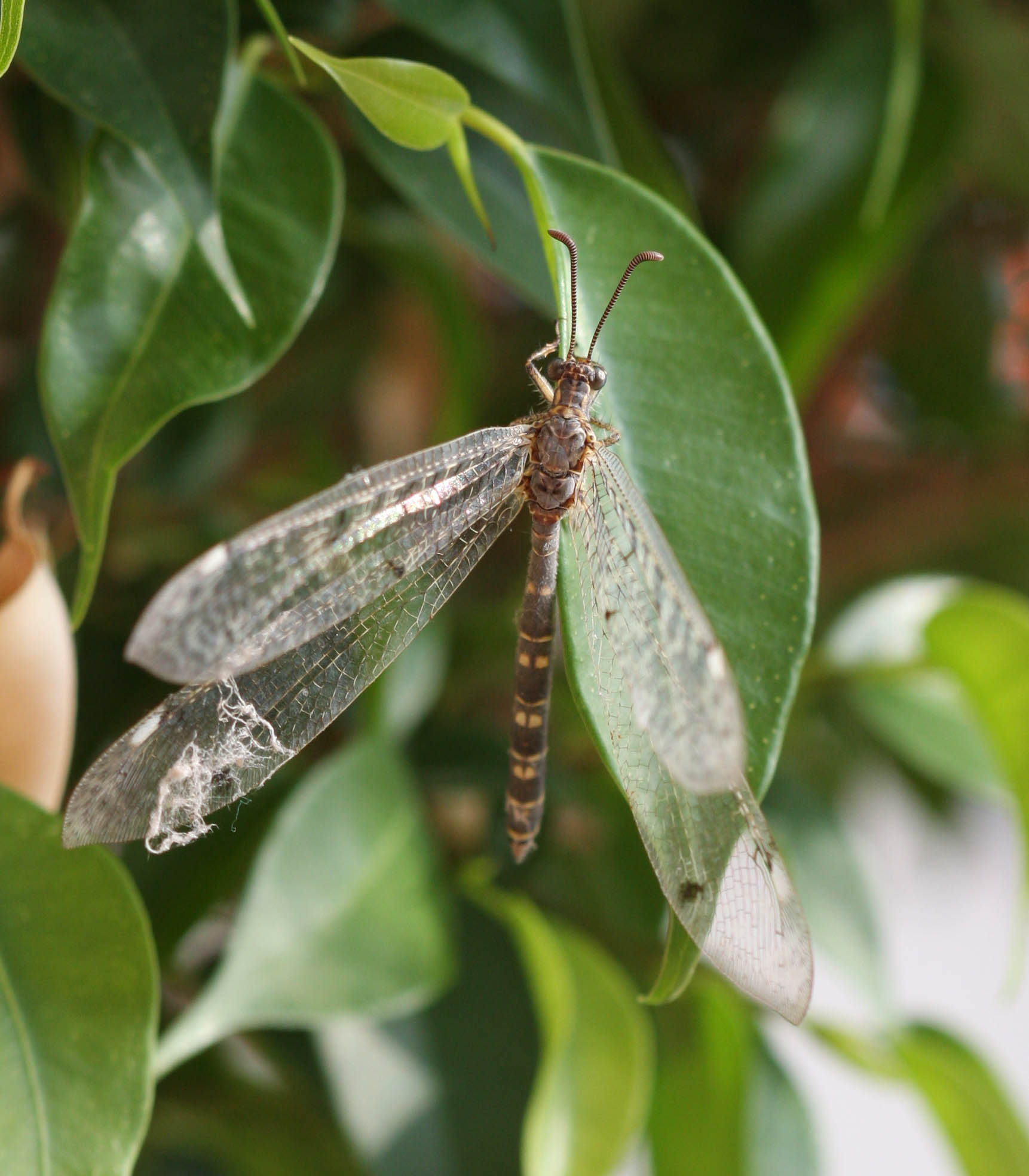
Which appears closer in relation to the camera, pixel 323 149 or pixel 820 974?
pixel 323 149

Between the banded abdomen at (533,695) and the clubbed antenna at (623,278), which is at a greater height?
the clubbed antenna at (623,278)

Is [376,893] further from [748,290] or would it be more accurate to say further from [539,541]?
[748,290]

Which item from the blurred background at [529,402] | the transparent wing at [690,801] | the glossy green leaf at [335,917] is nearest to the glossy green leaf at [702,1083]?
the blurred background at [529,402]

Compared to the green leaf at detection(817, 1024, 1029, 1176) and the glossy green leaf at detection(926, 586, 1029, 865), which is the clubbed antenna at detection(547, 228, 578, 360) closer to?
the glossy green leaf at detection(926, 586, 1029, 865)

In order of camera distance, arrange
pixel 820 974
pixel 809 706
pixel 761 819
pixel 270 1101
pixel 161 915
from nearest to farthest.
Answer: pixel 761 819, pixel 161 915, pixel 270 1101, pixel 809 706, pixel 820 974

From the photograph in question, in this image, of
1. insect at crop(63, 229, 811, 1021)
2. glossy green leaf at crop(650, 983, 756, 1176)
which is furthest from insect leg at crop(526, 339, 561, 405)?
glossy green leaf at crop(650, 983, 756, 1176)

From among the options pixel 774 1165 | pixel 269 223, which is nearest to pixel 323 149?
pixel 269 223

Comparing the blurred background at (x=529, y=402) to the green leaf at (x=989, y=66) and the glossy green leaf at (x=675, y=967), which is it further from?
the glossy green leaf at (x=675, y=967)
